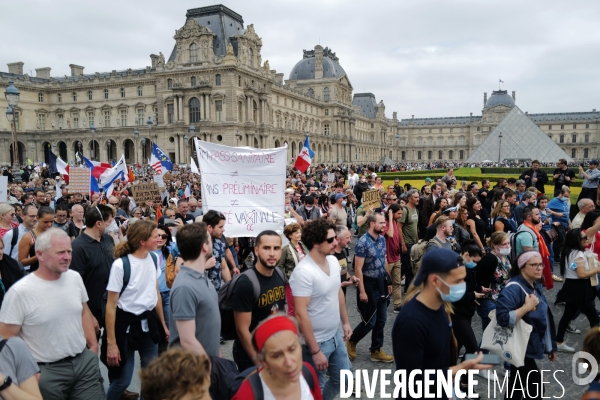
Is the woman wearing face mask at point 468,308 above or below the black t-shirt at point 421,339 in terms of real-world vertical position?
below

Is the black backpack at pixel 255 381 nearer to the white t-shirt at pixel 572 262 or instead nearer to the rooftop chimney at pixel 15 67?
the white t-shirt at pixel 572 262

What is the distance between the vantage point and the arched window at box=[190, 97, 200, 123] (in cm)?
5322

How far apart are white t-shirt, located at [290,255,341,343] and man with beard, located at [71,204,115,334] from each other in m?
2.39

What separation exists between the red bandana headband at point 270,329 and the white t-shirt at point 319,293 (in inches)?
53.4

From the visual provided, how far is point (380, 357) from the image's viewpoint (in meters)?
5.60

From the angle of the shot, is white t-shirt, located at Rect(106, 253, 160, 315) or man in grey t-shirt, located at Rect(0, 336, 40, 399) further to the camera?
white t-shirt, located at Rect(106, 253, 160, 315)

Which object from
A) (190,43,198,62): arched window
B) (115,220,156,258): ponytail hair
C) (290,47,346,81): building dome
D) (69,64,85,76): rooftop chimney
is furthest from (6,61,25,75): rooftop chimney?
(115,220,156,258): ponytail hair

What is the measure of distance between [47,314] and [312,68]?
86639 millimetres

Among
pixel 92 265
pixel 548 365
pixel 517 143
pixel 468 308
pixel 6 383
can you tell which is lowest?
pixel 548 365

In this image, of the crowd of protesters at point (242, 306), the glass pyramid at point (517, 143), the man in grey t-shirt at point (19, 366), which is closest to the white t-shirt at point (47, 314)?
the crowd of protesters at point (242, 306)

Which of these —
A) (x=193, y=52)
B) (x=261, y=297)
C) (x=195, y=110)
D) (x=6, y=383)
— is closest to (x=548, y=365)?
(x=261, y=297)

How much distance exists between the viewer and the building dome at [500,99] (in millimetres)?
119700

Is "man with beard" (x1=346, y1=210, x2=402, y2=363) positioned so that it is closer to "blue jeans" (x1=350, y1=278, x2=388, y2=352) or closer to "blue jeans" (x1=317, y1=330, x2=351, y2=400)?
"blue jeans" (x1=350, y1=278, x2=388, y2=352)

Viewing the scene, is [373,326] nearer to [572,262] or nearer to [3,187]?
[572,262]
